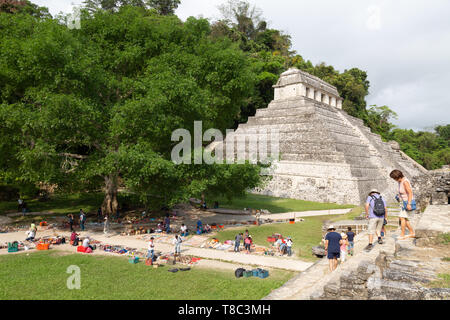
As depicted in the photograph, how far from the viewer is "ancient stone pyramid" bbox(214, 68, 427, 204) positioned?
23203mm

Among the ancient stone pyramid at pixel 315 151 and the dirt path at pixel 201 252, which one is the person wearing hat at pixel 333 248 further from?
the ancient stone pyramid at pixel 315 151

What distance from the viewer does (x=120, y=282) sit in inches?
335

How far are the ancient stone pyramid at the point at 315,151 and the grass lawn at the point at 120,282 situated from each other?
42.6 ft

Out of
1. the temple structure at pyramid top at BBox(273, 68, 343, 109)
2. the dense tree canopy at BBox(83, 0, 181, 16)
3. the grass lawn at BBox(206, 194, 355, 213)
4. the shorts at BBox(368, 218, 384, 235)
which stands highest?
the dense tree canopy at BBox(83, 0, 181, 16)

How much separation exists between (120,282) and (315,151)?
Answer: 19705mm

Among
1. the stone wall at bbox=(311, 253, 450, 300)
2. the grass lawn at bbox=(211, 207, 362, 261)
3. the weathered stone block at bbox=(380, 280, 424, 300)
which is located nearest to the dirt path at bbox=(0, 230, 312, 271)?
the grass lawn at bbox=(211, 207, 362, 261)

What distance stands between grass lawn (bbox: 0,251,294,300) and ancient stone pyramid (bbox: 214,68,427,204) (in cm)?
1299

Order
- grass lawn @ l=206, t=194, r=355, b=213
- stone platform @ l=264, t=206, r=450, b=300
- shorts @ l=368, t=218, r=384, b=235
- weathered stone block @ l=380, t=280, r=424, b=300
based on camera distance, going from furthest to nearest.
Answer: grass lawn @ l=206, t=194, r=355, b=213, shorts @ l=368, t=218, r=384, b=235, stone platform @ l=264, t=206, r=450, b=300, weathered stone block @ l=380, t=280, r=424, b=300

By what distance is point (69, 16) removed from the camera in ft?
53.7

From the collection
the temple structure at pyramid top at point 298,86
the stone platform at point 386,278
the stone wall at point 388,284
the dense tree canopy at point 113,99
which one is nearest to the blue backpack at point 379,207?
the stone platform at point 386,278

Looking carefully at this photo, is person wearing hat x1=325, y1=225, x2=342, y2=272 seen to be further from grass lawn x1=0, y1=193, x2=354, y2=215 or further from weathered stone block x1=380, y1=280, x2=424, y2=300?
grass lawn x1=0, y1=193, x2=354, y2=215

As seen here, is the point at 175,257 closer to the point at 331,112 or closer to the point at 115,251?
the point at 115,251

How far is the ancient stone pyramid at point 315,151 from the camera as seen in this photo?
23.2 m

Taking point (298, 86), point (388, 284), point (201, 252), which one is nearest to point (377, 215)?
point (388, 284)
